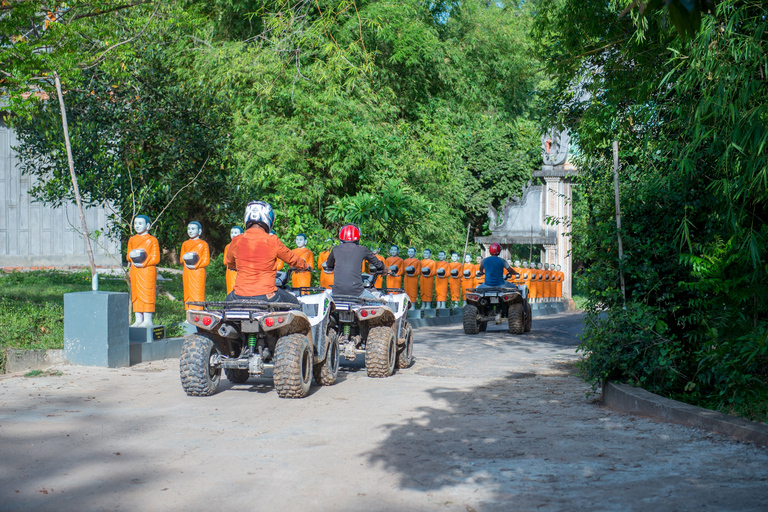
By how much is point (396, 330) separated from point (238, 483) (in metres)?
5.70

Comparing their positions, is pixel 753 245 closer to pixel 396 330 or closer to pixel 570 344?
pixel 396 330

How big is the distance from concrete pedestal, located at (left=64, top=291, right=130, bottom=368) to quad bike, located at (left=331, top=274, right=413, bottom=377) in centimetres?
288

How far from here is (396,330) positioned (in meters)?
10.3

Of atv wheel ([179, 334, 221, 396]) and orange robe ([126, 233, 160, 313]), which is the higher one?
orange robe ([126, 233, 160, 313])

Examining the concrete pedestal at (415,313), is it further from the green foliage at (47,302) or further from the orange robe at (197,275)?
the orange robe at (197,275)

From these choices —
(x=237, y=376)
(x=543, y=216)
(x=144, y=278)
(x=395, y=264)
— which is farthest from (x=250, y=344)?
(x=543, y=216)

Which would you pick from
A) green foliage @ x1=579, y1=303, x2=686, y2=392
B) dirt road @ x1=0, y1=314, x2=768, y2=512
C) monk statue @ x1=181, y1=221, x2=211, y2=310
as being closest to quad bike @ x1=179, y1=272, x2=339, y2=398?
dirt road @ x1=0, y1=314, x2=768, y2=512

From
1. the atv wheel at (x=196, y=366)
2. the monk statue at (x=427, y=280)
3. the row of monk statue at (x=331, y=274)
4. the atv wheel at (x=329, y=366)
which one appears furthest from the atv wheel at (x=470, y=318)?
the atv wheel at (x=196, y=366)

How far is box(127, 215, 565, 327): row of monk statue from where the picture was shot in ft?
38.1

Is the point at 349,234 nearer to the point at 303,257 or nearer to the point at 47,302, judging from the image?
the point at 47,302

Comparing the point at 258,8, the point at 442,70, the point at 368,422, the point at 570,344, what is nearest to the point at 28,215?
the point at 258,8

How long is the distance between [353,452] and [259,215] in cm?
338

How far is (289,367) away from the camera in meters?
7.73

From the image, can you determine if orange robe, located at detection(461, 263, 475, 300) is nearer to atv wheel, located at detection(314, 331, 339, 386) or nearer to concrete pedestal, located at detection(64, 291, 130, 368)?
concrete pedestal, located at detection(64, 291, 130, 368)
